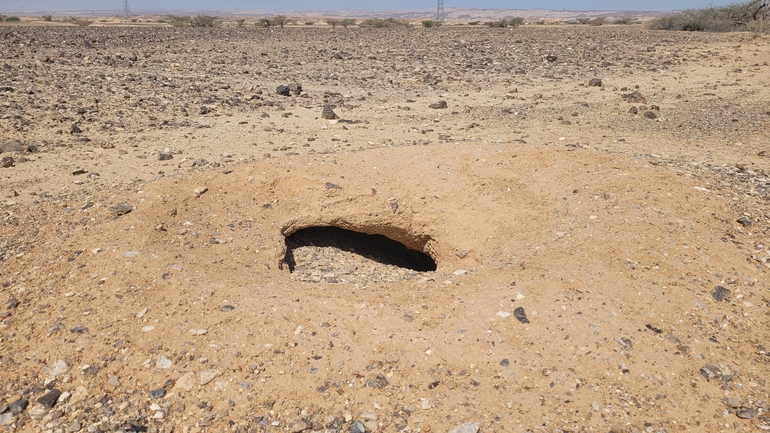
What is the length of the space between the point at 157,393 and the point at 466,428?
5.43 feet

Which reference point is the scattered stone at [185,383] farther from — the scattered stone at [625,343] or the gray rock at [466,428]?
the scattered stone at [625,343]

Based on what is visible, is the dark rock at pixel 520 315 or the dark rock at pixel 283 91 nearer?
the dark rock at pixel 520 315

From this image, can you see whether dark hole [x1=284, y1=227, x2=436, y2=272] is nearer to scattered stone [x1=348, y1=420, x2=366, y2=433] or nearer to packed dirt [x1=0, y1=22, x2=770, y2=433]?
packed dirt [x1=0, y1=22, x2=770, y2=433]

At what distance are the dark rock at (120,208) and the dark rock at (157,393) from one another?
2.08 meters

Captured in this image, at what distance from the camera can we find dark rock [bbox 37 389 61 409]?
2.79 metres

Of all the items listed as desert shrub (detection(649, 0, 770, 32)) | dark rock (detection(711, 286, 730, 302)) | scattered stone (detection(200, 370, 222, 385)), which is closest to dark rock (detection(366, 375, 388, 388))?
scattered stone (detection(200, 370, 222, 385))

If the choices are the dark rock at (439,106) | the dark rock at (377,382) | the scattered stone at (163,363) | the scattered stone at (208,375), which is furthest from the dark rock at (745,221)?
the dark rock at (439,106)

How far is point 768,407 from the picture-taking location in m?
2.80

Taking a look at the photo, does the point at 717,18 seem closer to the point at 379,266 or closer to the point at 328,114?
the point at 328,114

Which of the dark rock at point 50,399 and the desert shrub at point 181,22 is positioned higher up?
the desert shrub at point 181,22

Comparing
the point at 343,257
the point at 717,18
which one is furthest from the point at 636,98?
the point at 717,18

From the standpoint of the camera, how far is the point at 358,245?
20.3 feet

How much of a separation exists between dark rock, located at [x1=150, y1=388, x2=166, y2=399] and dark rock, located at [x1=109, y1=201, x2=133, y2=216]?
2.08m

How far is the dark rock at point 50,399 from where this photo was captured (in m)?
2.79
